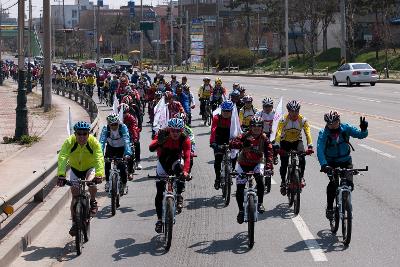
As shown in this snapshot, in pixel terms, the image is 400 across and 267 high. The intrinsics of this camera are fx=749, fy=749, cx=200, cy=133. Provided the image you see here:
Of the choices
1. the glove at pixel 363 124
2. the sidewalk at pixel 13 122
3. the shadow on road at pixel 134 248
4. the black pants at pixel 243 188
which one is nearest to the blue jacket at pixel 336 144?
the glove at pixel 363 124

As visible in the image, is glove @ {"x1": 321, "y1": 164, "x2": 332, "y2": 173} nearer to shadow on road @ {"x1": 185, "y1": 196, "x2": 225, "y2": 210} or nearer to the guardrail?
shadow on road @ {"x1": 185, "y1": 196, "x2": 225, "y2": 210}

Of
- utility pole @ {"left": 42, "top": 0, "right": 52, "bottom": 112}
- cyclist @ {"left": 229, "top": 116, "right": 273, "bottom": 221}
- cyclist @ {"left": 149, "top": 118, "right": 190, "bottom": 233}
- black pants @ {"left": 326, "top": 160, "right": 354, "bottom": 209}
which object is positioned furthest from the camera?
utility pole @ {"left": 42, "top": 0, "right": 52, "bottom": 112}

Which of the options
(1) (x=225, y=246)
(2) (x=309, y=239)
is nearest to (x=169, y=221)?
(1) (x=225, y=246)

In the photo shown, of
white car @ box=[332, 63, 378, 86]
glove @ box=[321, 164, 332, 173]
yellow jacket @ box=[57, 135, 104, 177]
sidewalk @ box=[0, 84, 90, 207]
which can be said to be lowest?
sidewalk @ box=[0, 84, 90, 207]

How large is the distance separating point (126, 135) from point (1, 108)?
30.3 meters

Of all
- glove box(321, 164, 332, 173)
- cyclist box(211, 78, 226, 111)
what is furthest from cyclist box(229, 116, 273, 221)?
cyclist box(211, 78, 226, 111)

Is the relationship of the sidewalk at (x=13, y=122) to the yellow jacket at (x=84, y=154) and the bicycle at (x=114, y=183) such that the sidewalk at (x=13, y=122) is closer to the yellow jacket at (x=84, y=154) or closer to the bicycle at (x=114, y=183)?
the bicycle at (x=114, y=183)

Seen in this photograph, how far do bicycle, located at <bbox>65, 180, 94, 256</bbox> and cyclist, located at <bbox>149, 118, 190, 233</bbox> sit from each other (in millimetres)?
989

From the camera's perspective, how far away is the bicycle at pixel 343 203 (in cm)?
952

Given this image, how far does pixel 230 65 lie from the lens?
92.3m

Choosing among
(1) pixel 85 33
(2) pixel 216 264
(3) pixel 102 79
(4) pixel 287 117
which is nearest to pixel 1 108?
(3) pixel 102 79

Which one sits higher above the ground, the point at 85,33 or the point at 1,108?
the point at 85,33

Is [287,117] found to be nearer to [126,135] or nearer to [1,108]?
[126,135]

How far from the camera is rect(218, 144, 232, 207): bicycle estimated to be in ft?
A: 41.6
